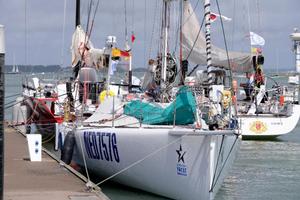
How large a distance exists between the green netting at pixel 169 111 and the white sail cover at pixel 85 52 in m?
6.59

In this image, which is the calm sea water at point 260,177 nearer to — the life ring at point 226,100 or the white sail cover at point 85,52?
the life ring at point 226,100

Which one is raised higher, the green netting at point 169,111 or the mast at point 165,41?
the mast at point 165,41

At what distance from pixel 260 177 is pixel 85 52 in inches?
343

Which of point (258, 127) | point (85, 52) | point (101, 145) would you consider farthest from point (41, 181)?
point (258, 127)

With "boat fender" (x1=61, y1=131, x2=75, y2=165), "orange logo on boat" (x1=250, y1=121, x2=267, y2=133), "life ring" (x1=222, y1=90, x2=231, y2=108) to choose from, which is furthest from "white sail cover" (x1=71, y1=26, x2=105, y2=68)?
"life ring" (x1=222, y1=90, x2=231, y2=108)

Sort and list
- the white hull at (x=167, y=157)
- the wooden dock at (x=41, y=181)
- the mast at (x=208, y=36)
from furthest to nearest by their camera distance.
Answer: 1. the mast at (x=208, y=36)
2. the white hull at (x=167, y=157)
3. the wooden dock at (x=41, y=181)

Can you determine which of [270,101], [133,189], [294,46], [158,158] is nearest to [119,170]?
[133,189]

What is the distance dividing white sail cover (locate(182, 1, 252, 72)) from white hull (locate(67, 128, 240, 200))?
10315 mm

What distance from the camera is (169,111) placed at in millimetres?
13516

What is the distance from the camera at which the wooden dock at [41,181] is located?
1061cm

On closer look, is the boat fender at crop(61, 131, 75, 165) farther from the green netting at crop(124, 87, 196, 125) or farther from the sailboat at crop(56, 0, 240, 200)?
the green netting at crop(124, 87, 196, 125)

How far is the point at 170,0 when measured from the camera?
804 inches

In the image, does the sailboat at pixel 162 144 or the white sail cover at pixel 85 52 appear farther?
the white sail cover at pixel 85 52

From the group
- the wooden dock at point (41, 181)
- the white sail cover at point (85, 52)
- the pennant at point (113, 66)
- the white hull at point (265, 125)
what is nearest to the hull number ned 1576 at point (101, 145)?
the wooden dock at point (41, 181)
